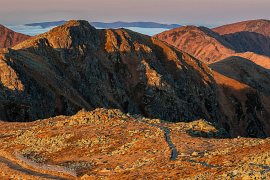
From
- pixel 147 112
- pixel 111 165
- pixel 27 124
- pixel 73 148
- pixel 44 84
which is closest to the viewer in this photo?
pixel 111 165

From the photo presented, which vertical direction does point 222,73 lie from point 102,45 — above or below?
below

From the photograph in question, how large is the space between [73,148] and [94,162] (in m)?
6.29

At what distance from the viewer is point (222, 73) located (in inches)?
7741

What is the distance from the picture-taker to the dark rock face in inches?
4183

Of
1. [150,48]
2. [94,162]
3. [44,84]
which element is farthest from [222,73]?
[94,162]

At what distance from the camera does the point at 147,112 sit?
150m

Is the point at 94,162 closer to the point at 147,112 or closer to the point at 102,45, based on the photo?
the point at 147,112

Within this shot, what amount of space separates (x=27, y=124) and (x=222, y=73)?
15377 cm

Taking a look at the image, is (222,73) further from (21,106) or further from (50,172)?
(50,172)

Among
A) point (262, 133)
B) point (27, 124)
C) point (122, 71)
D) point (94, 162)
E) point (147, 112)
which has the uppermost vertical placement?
point (94, 162)

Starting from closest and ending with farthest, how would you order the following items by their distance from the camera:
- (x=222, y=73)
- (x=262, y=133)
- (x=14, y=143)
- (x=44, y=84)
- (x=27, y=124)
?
(x=14, y=143), (x=27, y=124), (x=44, y=84), (x=262, y=133), (x=222, y=73)

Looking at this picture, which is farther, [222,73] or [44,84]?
[222,73]

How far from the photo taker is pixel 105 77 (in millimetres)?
147625

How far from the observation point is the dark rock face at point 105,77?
106250 millimetres
